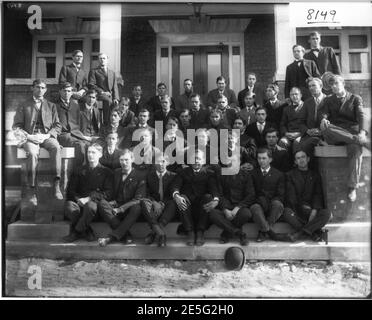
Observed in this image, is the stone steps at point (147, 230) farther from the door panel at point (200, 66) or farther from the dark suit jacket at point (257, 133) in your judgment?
the door panel at point (200, 66)

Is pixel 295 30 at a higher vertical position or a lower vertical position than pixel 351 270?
higher

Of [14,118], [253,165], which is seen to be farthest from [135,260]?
[14,118]

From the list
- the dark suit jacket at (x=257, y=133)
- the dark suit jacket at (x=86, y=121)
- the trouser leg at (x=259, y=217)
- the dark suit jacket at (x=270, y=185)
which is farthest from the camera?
the dark suit jacket at (x=86, y=121)

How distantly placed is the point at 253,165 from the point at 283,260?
0.94 m

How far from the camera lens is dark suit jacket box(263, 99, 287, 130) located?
4.85 meters

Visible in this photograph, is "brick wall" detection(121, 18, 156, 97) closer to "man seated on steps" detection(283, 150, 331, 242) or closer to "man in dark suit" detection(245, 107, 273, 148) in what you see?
"man in dark suit" detection(245, 107, 273, 148)

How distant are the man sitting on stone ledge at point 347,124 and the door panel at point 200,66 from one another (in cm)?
108

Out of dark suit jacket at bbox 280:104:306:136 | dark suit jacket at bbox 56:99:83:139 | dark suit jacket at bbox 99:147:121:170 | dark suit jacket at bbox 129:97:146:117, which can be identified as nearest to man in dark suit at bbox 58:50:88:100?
dark suit jacket at bbox 56:99:83:139

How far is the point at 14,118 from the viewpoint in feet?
15.7

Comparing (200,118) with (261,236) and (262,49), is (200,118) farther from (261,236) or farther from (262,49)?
(261,236)

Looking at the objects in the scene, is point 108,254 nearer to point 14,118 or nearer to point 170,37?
point 14,118

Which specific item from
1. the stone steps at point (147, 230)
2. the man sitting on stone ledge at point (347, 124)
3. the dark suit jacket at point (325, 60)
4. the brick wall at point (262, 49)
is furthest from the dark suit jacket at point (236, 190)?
the dark suit jacket at point (325, 60)

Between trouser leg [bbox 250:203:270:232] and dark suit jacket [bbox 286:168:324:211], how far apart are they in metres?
0.28

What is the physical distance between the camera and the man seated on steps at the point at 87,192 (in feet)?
15.2
